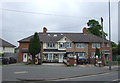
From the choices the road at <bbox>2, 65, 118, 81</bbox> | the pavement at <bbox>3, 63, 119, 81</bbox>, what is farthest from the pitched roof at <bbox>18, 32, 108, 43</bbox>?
the road at <bbox>2, 65, 118, 81</bbox>

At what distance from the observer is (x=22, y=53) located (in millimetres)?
47906

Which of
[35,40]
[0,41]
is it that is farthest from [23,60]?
[0,41]

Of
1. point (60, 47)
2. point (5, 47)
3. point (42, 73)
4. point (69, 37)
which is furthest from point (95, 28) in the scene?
point (42, 73)

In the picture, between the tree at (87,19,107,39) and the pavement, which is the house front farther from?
the pavement

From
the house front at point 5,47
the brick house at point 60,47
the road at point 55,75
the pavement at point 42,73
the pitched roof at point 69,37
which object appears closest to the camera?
the pavement at point 42,73

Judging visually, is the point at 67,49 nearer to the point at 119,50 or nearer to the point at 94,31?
the point at 119,50

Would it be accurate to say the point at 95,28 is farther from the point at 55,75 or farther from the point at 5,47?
the point at 55,75

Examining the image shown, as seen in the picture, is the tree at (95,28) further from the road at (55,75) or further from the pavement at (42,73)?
the road at (55,75)

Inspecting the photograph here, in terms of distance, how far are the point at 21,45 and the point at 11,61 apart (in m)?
8.29

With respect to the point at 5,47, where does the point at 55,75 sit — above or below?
below

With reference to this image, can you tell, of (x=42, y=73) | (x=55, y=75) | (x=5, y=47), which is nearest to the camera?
(x=55, y=75)

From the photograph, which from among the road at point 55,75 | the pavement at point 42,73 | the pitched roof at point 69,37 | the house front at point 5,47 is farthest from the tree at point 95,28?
the road at point 55,75

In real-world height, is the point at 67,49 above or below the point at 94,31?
below

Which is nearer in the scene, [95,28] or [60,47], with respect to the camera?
[60,47]
